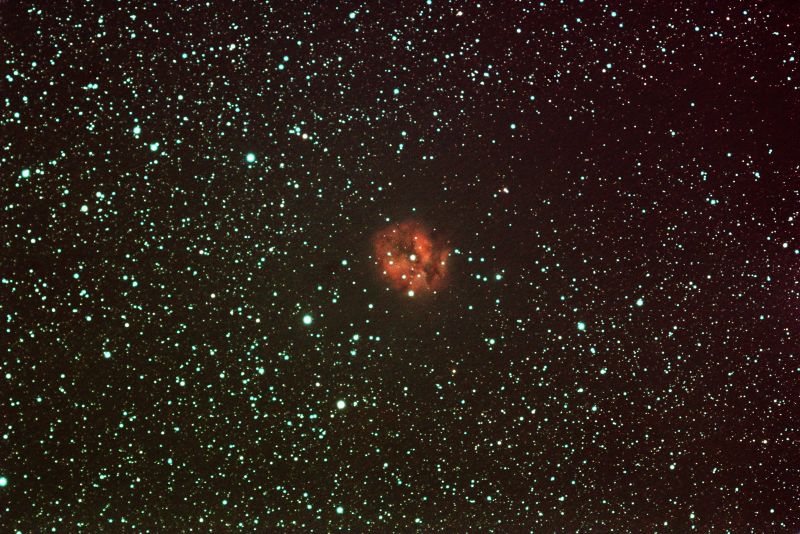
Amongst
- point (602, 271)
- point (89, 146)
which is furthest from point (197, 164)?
point (602, 271)

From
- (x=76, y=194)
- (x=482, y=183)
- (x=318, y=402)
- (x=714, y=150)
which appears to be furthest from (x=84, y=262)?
(x=714, y=150)

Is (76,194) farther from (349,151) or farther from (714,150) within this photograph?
(714,150)

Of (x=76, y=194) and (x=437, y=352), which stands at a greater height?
(x=76, y=194)

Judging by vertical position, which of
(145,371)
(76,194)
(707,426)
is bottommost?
(707,426)

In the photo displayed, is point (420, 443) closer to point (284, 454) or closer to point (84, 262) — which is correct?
point (284, 454)

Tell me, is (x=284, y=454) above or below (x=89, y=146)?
below
